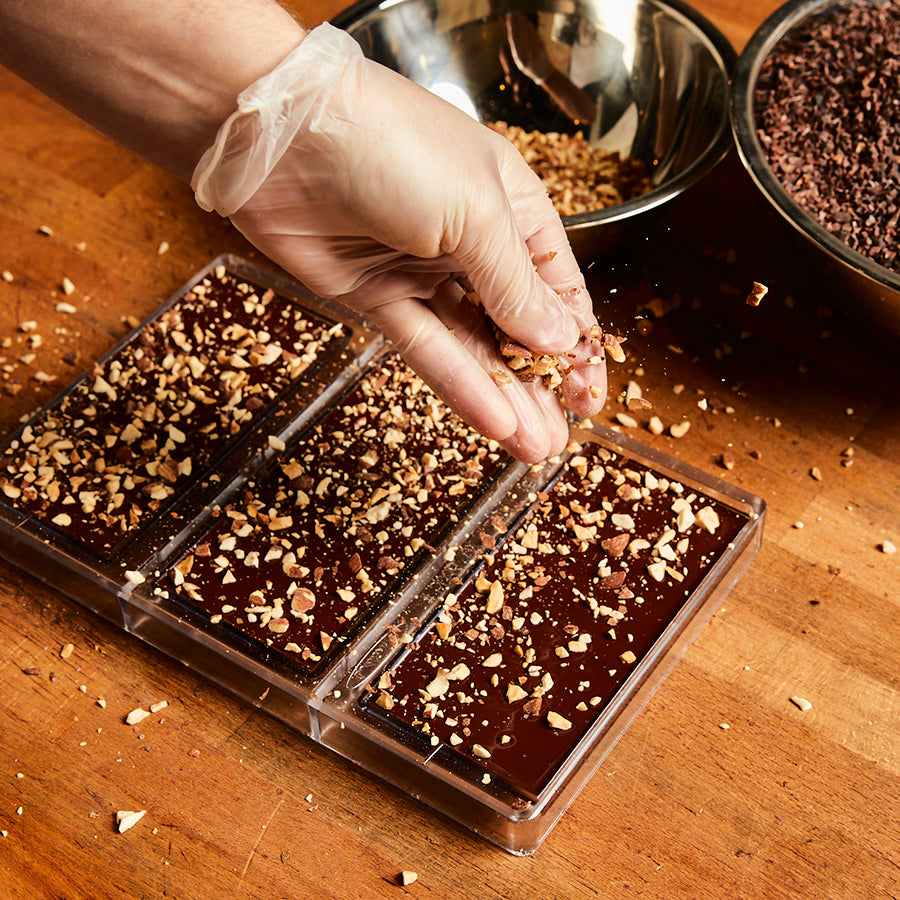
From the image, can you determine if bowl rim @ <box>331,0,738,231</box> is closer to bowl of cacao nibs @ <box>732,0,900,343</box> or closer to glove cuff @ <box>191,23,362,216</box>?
bowl of cacao nibs @ <box>732,0,900,343</box>

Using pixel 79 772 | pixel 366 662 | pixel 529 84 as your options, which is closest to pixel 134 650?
pixel 79 772

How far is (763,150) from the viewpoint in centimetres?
109

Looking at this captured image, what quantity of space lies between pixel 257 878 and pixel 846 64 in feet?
3.29

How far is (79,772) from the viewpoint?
88 centimetres

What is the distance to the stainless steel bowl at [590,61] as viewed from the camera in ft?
3.97

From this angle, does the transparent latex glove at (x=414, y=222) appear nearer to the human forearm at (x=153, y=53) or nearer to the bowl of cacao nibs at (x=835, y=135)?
the human forearm at (x=153, y=53)

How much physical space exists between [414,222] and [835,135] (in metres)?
0.57

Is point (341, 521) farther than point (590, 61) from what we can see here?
No

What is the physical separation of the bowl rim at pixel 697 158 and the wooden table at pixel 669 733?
1.7 inches

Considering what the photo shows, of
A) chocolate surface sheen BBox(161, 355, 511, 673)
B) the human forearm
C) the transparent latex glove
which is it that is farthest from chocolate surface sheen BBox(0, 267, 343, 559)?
the human forearm

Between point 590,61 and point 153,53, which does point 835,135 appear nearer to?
point 590,61

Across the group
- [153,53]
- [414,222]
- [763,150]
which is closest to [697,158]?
[763,150]

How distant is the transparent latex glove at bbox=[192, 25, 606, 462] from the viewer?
2.50 ft

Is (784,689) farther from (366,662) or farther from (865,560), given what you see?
(366,662)
